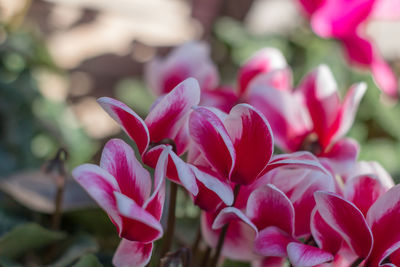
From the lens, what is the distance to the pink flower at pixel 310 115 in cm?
45

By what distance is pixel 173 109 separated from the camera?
35 centimetres

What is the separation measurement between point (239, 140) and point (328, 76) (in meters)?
0.17

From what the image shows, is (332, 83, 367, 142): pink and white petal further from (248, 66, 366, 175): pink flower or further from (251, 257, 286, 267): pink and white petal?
(251, 257, 286, 267): pink and white petal

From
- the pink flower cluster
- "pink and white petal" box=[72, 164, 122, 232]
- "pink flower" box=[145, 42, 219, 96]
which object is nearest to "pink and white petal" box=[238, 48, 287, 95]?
"pink flower" box=[145, 42, 219, 96]

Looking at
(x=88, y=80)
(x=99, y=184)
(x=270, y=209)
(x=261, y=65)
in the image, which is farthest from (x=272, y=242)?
(x=88, y=80)

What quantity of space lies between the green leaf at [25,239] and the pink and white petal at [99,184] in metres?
0.22

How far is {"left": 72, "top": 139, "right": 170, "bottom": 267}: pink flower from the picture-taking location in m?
0.30

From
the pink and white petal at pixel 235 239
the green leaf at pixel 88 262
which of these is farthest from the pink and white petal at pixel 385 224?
the green leaf at pixel 88 262

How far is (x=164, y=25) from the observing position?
5.92ft

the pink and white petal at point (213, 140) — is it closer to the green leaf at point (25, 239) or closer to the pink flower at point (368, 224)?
the pink flower at point (368, 224)

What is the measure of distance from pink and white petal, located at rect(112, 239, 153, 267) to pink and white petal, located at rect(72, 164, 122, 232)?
33 mm

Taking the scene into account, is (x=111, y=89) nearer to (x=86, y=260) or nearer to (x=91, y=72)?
(x=91, y=72)

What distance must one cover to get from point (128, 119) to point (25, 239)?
0.82 ft

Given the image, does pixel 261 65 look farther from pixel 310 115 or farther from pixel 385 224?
pixel 385 224
